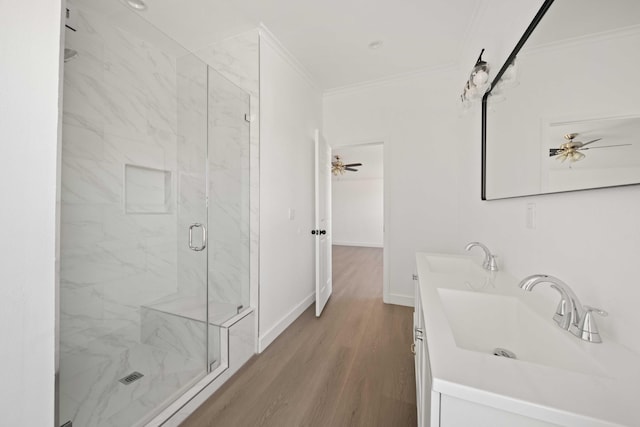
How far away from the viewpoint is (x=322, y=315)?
106 inches

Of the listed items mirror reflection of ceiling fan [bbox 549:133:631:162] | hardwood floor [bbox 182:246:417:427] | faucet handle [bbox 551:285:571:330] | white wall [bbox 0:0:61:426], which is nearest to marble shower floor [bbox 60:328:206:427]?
hardwood floor [bbox 182:246:417:427]

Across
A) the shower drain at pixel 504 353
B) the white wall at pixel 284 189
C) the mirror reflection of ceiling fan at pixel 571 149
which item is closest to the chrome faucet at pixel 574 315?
the shower drain at pixel 504 353

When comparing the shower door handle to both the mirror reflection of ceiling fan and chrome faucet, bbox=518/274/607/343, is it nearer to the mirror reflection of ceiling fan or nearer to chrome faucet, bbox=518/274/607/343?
chrome faucet, bbox=518/274/607/343

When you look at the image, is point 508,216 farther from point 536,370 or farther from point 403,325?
point 403,325

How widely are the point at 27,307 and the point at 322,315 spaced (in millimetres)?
2352

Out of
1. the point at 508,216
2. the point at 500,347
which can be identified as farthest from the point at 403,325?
the point at 500,347

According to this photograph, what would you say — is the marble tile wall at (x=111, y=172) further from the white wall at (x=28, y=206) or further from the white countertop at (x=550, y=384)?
the white countertop at (x=550, y=384)

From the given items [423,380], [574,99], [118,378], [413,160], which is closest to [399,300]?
[413,160]

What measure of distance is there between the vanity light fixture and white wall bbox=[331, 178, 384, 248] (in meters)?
6.16

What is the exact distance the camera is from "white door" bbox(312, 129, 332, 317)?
2623 mm

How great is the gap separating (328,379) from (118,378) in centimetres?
140

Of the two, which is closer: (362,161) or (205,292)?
(205,292)

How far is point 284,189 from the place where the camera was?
243 centimetres

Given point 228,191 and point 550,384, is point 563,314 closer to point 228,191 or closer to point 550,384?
point 550,384
